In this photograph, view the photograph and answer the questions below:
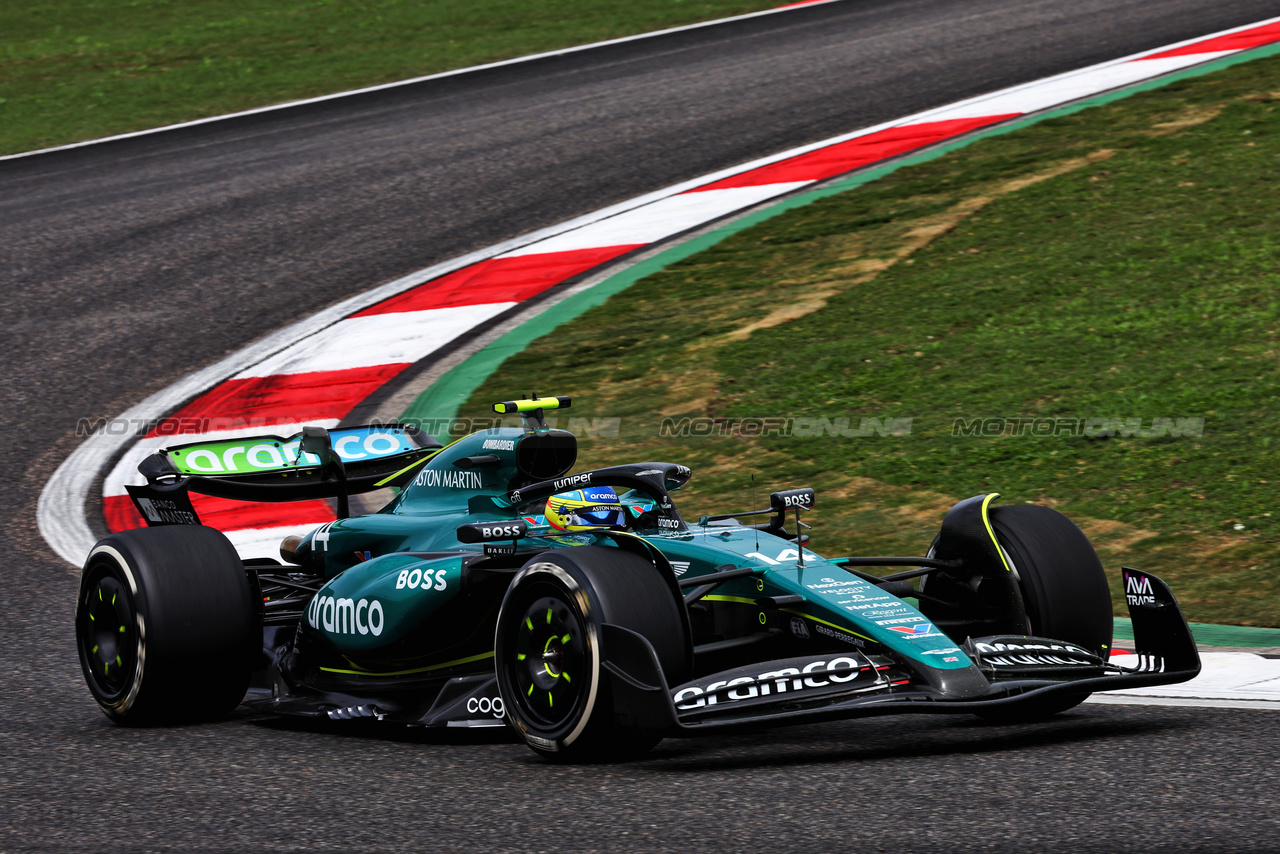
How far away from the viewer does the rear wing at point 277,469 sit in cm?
651

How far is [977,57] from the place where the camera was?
17141 mm

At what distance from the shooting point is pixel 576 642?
15.5 ft

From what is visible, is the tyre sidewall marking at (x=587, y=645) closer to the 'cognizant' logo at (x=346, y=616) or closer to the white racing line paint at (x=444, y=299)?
the 'cognizant' logo at (x=346, y=616)

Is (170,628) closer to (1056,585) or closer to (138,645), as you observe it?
(138,645)

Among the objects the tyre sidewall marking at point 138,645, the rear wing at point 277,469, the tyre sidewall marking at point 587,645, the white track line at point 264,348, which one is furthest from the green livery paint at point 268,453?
the tyre sidewall marking at point 587,645

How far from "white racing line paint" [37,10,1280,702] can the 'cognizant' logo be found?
7.79ft

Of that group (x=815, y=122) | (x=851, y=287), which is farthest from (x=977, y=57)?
(x=851, y=287)

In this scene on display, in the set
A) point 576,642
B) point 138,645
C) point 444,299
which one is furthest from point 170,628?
point 444,299

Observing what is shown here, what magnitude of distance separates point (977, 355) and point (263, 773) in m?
5.97

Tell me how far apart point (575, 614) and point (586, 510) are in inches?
37.5

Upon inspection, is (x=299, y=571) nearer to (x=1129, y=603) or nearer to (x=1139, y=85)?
(x=1129, y=603)

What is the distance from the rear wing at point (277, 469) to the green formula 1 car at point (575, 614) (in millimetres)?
17

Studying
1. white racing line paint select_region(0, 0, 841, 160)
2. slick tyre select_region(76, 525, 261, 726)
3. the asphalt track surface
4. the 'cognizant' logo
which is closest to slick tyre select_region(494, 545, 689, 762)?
the asphalt track surface

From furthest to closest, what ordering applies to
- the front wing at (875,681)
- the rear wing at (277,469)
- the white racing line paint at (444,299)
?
the white racing line paint at (444,299) < the rear wing at (277,469) < the front wing at (875,681)
